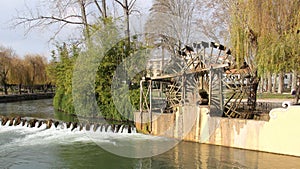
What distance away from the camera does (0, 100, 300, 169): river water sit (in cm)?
912

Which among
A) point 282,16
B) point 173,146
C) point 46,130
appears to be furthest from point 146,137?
point 282,16

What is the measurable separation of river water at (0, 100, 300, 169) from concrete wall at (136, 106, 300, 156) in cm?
29

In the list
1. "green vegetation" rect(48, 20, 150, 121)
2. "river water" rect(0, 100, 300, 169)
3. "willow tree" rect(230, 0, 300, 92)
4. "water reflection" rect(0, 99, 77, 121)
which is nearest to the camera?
"river water" rect(0, 100, 300, 169)

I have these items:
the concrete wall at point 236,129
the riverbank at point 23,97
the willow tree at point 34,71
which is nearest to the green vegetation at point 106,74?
the concrete wall at point 236,129

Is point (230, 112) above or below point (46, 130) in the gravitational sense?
above

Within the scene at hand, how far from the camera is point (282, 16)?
11.5 metres

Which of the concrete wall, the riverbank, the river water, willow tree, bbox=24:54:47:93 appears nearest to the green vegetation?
the river water

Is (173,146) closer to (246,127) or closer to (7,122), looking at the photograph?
(246,127)

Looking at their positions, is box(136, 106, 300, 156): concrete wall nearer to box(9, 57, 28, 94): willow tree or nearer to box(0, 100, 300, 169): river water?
box(0, 100, 300, 169): river water

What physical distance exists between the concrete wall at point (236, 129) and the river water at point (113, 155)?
0.29m

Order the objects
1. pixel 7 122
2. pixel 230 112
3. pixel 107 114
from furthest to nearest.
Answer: pixel 107 114 → pixel 7 122 → pixel 230 112

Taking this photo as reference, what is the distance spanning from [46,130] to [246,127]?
8879 millimetres

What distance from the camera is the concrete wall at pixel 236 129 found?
9594mm

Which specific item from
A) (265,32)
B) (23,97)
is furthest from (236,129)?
(23,97)
